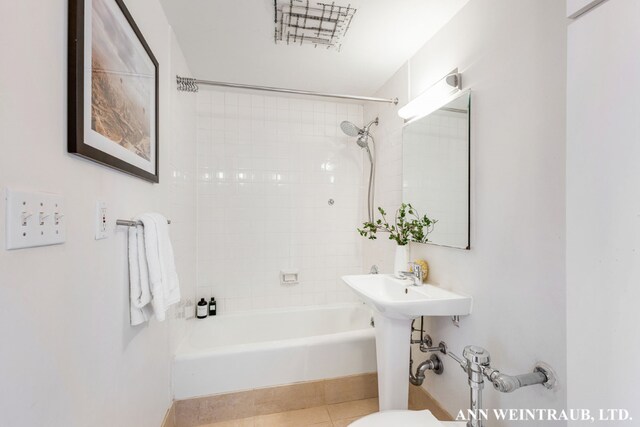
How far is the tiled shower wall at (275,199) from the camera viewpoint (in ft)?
7.91

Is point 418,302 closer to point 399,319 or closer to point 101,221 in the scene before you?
point 399,319

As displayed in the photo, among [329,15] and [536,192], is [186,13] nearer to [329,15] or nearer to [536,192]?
[329,15]

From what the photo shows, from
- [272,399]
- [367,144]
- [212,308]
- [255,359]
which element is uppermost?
[367,144]

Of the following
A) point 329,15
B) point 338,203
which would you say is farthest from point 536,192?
point 338,203

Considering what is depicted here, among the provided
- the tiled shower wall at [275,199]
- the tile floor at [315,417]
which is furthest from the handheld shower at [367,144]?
the tile floor at [315,417]

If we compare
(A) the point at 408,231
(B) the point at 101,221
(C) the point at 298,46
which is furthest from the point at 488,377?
(C) the point at 298,46

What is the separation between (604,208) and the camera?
1.85 ft

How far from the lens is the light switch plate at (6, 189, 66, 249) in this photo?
0.55 m

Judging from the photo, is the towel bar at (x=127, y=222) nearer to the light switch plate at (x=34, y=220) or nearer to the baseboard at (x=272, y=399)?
the light switch plate at (x=34, y=220)

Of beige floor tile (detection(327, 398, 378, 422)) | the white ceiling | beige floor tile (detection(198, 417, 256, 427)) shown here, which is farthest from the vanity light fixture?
beige floor tile (detection(198, 417, 256, 427))

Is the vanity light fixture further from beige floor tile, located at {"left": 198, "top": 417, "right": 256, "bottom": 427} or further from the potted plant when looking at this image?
beige floor tile, located at {"left": 198, "top": 417, "right": 256, "bottom": 427}

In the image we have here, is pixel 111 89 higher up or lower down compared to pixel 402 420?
higher up

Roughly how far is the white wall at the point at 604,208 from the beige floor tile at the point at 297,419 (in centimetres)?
153

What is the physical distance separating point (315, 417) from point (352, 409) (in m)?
0.26
